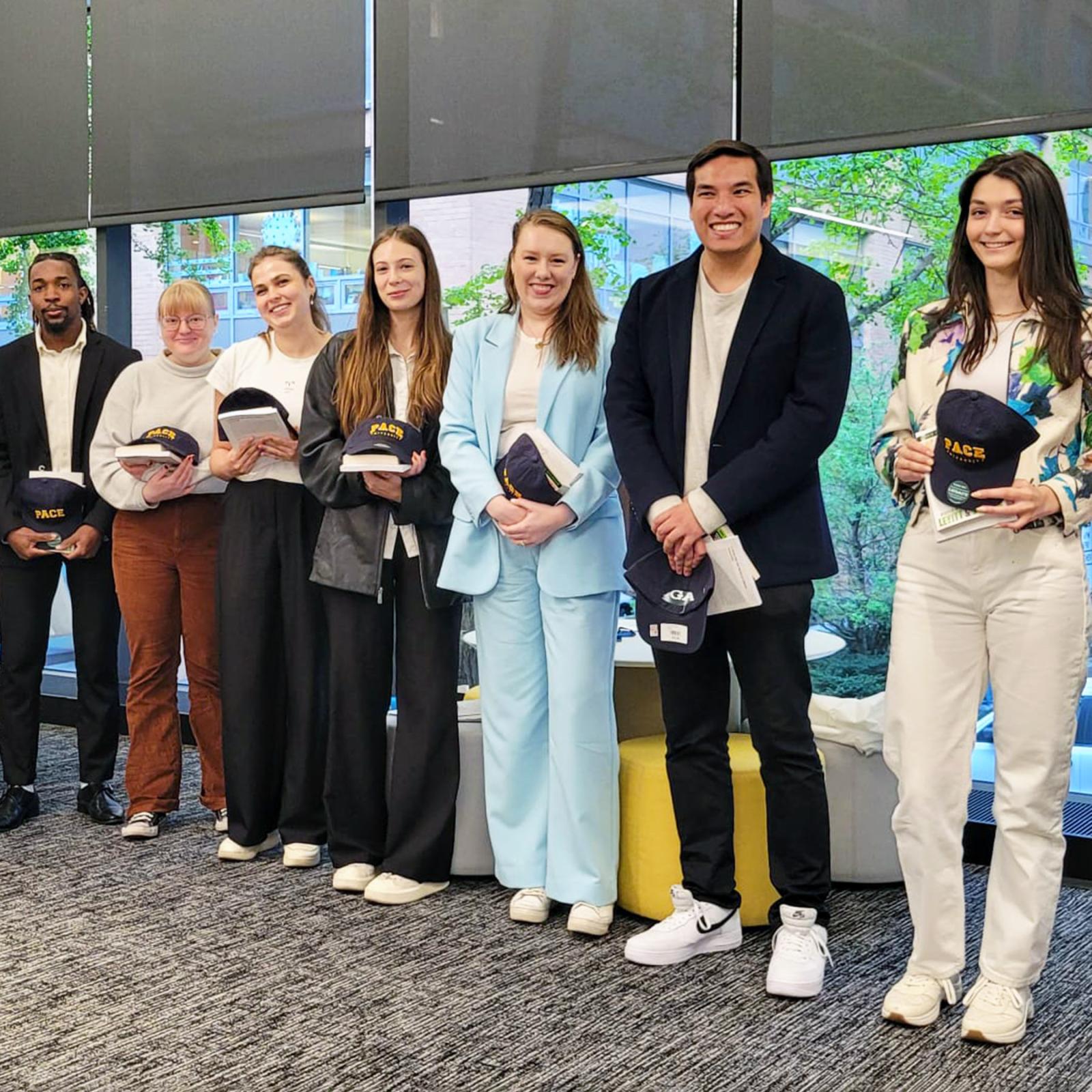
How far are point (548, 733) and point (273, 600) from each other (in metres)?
0.92

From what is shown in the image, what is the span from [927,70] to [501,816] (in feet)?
7.61

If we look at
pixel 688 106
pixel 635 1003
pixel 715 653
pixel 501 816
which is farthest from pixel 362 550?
pixel 688 106

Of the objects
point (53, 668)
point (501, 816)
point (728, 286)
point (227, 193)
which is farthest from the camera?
point (53, 668)

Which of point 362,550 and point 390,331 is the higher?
point 390,331

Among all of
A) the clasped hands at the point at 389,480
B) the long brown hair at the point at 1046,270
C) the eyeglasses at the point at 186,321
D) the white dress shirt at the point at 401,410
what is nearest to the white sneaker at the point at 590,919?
the white dress shirt at the point at 401,410

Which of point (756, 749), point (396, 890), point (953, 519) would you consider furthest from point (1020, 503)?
point (396, 890)

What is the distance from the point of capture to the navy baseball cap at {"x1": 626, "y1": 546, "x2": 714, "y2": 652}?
3033 mm

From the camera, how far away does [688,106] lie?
13.8 feet

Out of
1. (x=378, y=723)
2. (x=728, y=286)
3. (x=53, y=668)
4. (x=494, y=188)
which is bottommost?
(x=53, y=668)

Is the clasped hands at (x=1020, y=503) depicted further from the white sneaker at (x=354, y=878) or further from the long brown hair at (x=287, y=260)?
the long brown hair at (x=287, y=260)

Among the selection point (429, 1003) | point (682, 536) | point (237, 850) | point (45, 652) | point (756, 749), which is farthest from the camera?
point (45, 652)

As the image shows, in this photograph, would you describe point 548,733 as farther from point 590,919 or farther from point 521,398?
point 521,398

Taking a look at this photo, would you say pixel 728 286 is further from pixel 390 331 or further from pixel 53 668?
pixel 53 668

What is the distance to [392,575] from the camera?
373cm
